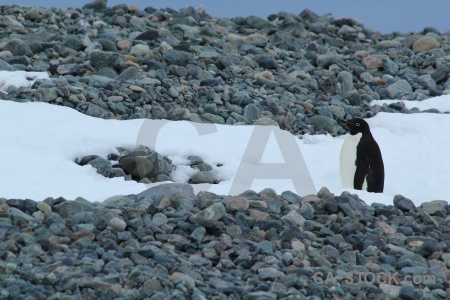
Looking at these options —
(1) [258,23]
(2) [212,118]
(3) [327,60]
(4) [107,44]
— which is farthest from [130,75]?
(1) [258,23]

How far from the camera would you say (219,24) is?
1605 centimetres

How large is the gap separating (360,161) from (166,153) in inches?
77.7

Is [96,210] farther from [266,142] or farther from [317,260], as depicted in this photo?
[266,142]

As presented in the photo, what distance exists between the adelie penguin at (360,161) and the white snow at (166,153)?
0.18m

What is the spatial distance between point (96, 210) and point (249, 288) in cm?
135

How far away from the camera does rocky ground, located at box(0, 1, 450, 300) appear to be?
15.6ft

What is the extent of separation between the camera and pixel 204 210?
564cm

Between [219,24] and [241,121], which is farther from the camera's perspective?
[219,24]

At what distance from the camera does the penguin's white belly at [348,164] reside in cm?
868

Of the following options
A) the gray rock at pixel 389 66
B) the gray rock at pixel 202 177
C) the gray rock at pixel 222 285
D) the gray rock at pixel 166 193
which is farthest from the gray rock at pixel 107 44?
the gray rock at pixel 222 285

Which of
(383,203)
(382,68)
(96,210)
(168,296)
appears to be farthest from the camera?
(382,68)

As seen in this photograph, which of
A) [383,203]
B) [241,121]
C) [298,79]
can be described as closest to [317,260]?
[383,203]

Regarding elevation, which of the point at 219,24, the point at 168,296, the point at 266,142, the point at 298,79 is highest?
the point at 219,24

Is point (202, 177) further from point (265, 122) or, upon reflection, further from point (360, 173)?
point (265, 122)
